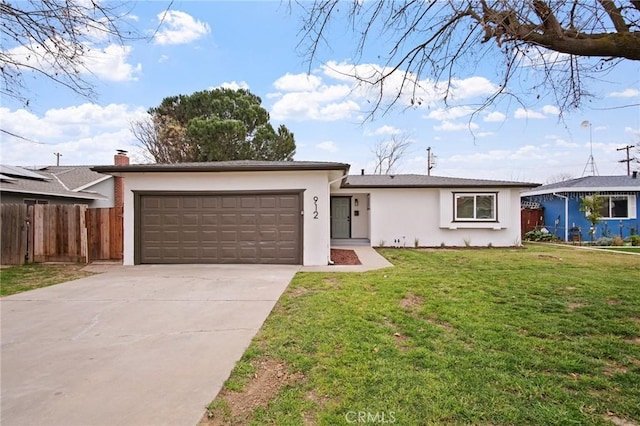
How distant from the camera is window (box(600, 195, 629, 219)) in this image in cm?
1630

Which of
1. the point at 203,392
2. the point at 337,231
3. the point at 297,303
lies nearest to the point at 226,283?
the point at 297,303

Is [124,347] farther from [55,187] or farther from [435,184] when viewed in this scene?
[55,187]

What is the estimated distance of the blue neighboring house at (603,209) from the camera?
16.1m

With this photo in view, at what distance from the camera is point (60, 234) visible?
9930 millimetres

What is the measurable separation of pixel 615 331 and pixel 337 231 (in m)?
12.2

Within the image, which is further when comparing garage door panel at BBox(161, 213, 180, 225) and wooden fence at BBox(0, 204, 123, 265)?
wooden fence at BBox(0, 204, 123, 265)

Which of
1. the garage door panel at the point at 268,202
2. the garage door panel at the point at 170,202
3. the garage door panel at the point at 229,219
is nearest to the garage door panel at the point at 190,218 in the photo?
the garage door panel at the point at 170,202

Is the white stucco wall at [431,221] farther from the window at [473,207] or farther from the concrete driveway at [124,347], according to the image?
the concrete driveway at [124,347]

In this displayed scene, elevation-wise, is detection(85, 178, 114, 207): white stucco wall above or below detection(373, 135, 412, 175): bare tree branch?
below

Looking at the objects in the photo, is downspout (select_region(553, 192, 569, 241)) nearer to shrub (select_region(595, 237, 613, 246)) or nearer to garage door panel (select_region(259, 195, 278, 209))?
shrub (select_region(595, 237, 613, 246))

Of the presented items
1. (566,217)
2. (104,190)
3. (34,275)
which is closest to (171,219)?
(34,275)

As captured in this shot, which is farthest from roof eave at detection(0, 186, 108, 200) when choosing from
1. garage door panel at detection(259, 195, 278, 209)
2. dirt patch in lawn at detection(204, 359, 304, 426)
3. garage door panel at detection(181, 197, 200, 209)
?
dirt patch in lawn at detection(204, 359, 304, 426)

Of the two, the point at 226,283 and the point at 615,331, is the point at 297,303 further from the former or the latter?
the point at 615,331

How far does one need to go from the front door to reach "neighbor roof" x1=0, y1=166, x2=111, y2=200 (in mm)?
10026
